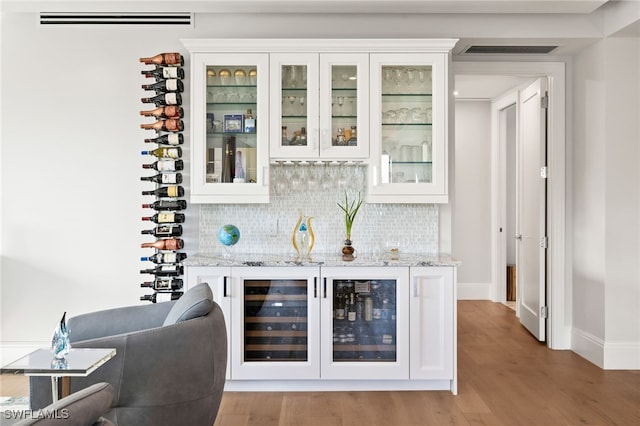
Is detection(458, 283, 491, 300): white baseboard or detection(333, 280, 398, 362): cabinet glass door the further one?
detection(458, 283, 491, 300): white baseboard

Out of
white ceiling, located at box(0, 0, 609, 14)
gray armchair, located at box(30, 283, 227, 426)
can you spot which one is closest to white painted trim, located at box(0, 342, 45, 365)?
gray armchair, located at box(30, 283, 227, 426)

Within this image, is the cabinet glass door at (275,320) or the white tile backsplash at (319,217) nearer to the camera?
the cabinet glass door at (275,320)

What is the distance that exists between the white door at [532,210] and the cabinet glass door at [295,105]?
7.27 feet

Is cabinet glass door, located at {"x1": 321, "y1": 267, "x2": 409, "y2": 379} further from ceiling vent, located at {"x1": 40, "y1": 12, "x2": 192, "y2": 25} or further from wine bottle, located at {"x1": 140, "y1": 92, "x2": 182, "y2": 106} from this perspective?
ceiling vent, located at {"x1": 40, "y1": 12, "x2": 192, "y2": 25}

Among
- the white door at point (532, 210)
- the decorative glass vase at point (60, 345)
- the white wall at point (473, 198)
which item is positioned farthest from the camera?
the white wall at point (473, 198)

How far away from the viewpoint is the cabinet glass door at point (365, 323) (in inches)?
121

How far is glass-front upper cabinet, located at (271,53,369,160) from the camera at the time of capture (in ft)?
10.6

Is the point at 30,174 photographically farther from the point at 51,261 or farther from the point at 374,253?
the point at 374,253

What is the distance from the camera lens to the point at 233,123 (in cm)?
330

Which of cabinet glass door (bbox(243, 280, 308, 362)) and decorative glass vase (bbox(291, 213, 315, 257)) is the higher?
decorative glass vase (bbox(291, 213, 315, 257))

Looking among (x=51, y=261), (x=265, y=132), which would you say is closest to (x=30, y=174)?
(x=51, y=261)

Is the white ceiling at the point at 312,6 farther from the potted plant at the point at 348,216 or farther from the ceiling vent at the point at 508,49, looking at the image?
the potted plant at the point at 348,216

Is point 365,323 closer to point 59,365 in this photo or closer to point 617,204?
point 59,365

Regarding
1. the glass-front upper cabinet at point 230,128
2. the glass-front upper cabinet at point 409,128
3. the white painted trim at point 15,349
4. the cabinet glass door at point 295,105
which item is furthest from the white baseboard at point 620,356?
the white painted trim at point 15,349
